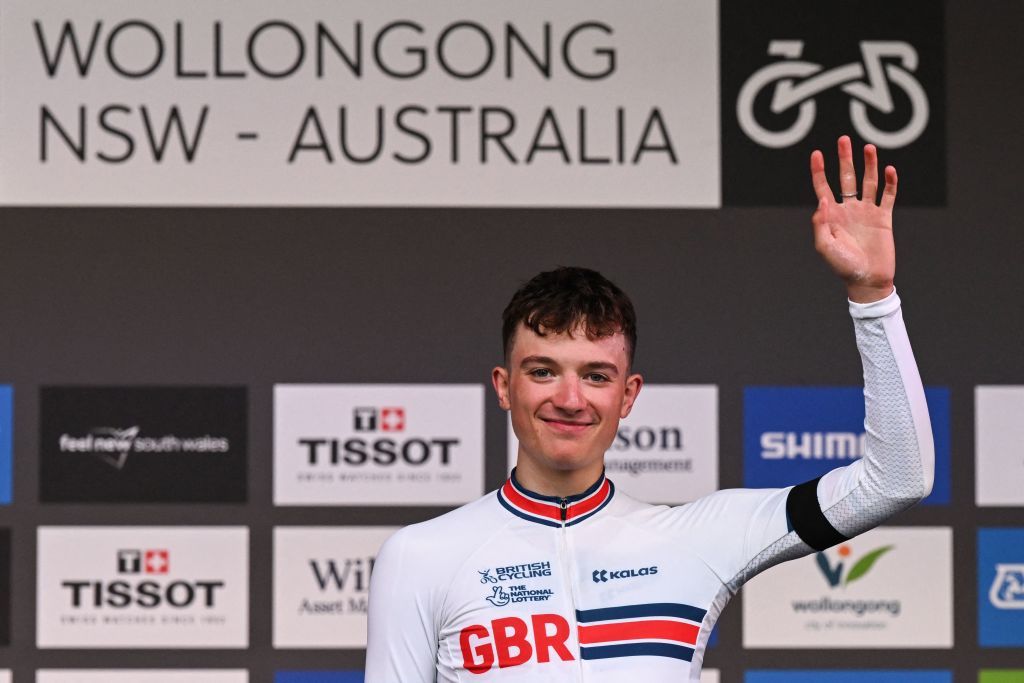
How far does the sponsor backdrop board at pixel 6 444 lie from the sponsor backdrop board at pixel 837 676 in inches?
72.1

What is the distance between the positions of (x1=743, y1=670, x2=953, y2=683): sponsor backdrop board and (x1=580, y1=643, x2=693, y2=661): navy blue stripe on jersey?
145cm

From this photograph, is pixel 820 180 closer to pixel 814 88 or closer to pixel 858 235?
pixel 858 235

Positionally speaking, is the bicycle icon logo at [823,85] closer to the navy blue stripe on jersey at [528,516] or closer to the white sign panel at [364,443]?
the white sign panel at [364,443]

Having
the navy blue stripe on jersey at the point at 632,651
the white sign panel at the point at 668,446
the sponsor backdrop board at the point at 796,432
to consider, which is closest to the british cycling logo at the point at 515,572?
the navy blue stripe on jersey at the point at 632,651

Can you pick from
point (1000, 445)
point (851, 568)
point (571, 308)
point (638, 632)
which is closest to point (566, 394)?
point (571, 308)

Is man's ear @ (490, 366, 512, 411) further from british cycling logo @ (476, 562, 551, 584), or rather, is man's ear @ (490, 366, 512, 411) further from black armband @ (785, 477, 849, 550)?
black armband @ (785, 477, 849, 550)

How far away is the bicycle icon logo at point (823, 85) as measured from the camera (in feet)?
9.34

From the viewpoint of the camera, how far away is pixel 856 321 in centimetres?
133

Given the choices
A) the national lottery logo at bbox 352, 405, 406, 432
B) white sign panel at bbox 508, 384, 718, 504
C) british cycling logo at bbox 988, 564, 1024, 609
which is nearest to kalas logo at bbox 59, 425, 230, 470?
the national lottery logo at bbox 352, 405, 406, 432

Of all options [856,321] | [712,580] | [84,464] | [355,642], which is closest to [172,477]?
[84,464]

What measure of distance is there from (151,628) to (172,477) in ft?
1.20

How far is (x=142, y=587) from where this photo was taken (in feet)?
9.17

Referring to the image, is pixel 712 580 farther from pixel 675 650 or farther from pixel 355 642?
pixel 355 642

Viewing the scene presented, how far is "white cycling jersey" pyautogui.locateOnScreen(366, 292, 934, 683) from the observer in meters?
1.44
